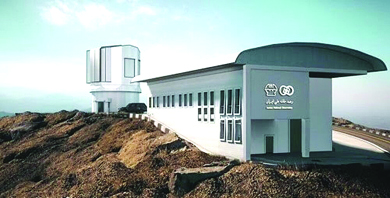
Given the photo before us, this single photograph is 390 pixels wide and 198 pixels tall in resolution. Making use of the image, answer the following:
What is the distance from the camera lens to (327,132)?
3167cm

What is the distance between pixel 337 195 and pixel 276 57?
31.9ft

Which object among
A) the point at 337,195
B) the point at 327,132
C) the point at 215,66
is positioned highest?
the point at 215,66

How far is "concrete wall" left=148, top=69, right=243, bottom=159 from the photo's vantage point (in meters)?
26.0

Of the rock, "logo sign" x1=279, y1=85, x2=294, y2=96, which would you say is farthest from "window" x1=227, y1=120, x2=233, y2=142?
the rock

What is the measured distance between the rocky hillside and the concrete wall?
1085mm

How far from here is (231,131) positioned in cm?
2581

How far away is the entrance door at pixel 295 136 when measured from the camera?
29953 millimetres

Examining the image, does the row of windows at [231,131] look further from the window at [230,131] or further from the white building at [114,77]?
the white building at [114,77]

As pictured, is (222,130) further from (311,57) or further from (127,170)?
(311,57)

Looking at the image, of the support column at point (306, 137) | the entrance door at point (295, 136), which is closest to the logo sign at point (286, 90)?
the support column at point (306, 137)

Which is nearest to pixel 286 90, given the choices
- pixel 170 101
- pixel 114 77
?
pixel 170 101

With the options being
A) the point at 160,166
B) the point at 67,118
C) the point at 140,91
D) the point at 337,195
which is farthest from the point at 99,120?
the point at 337,195

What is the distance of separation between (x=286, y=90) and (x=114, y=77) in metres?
36.4

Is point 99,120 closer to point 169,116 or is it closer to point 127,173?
point 169,116
